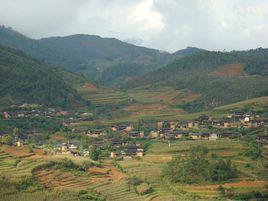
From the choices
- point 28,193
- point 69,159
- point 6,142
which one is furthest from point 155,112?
point 28,193

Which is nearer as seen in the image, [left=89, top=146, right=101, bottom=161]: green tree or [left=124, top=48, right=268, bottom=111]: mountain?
[left=89, top=146, right=101, bottom=161]: green tree

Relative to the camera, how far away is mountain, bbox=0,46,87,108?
257 feet

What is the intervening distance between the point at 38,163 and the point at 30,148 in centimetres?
786

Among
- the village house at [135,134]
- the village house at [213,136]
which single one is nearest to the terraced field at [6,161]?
the village house at [213,136]

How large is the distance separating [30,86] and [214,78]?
1371 inches

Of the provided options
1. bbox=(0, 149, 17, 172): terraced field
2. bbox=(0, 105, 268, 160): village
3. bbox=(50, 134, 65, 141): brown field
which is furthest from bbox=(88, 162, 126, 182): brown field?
bbox=(50, 134, 65, 141): brown field

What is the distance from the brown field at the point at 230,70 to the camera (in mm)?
104688

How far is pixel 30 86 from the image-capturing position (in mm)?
81375

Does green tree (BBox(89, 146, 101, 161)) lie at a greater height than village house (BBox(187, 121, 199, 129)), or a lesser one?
lesser

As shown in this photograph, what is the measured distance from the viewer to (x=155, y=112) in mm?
79750

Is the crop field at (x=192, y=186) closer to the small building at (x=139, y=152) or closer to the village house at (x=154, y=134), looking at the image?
the small building at (x=139, y=152)

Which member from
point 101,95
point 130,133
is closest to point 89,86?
point 101,95

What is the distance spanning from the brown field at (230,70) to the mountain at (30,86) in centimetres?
3114

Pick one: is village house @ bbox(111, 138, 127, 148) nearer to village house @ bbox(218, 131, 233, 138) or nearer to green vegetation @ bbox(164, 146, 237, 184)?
village house @ bbox(218, 131, 233, 138)
